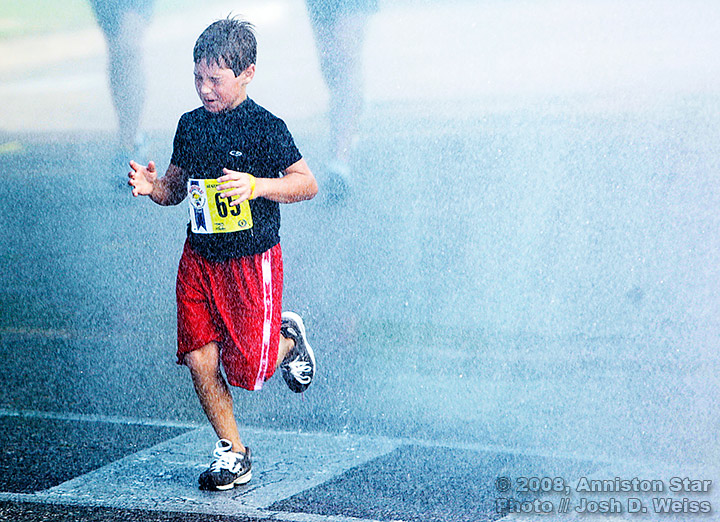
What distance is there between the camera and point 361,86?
4.54 meters

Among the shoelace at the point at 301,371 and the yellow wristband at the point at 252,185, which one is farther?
the shoelace at the point at 301,371

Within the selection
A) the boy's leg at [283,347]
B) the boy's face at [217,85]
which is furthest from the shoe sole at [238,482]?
the boy's face at [217,85]

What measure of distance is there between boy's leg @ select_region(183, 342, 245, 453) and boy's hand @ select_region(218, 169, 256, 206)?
1.74ft

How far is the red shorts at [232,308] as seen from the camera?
3365mm

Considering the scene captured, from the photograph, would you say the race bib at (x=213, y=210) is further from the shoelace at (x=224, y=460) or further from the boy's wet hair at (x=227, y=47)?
the shoelace at (x=224, y=460)

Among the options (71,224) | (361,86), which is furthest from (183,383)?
(361,86)

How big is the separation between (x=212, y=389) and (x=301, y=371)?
0.48 m

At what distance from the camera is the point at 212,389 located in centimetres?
336

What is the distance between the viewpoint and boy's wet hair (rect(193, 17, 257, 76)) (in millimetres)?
3299

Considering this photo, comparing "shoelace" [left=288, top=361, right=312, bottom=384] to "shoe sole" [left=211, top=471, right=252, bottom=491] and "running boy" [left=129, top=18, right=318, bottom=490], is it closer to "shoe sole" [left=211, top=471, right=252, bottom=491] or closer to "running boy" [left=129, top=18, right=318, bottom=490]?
"running boy" [left=129, top=18, right=318, bottom=490]

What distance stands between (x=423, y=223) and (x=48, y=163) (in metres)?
1.94

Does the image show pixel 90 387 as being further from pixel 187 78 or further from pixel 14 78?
pixel 14 78

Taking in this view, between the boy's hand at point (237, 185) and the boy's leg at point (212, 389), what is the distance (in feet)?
1.74

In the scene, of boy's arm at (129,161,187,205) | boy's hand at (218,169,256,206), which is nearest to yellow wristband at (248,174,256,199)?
boy's hand at (218,169,256,206)
